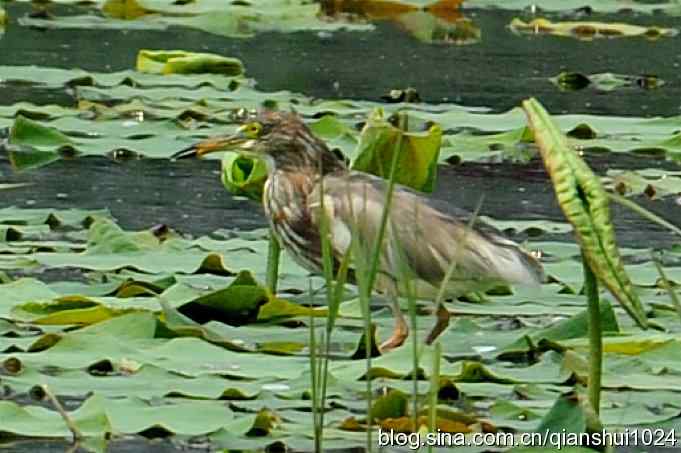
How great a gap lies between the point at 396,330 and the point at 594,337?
141 cm

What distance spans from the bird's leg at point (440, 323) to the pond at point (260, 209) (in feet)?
0.19

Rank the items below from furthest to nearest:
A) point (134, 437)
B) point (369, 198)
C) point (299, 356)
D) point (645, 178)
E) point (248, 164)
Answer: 1. point (645, 178)
2. point (248, 164)
3. point (369, 198)
4. point (299, 356)
5. point (134, 437)

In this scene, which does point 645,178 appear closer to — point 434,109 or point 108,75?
point 434,109

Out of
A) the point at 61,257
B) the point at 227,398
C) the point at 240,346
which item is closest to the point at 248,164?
the point at 61,257


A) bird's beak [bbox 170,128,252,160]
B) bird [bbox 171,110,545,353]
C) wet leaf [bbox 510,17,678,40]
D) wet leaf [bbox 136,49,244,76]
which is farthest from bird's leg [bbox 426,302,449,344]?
wet leaf [bbox 510,17,678,40]

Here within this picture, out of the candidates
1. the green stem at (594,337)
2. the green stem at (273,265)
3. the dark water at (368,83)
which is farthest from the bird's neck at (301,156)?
the green stem at (594,337)

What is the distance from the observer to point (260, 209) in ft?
24.3

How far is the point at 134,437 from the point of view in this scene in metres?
4.46

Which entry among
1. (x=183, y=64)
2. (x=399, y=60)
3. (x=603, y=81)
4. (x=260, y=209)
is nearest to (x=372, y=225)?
(x=260, y=209)

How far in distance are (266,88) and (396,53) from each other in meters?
1.64

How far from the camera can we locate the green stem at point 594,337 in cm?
412

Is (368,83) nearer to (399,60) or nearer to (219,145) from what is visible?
(399,60)

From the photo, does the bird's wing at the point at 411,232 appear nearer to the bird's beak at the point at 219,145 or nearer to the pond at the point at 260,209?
the pond at the point at 260,209

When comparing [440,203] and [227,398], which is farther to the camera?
[440,203]
